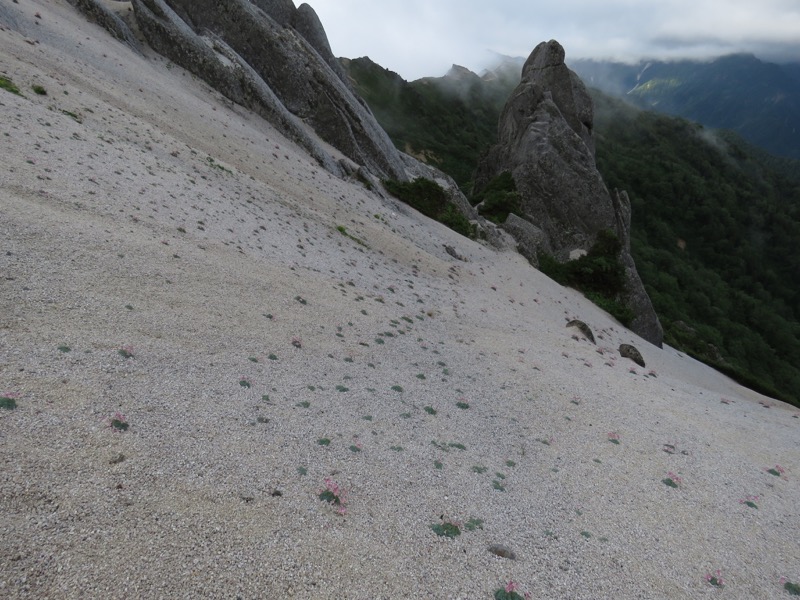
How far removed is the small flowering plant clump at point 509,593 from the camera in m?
6.84

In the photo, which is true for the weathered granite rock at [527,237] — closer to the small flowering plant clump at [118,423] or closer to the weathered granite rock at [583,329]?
the weathered granite rock at [583,329]

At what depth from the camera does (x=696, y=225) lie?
10894cm

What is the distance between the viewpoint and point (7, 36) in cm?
2073

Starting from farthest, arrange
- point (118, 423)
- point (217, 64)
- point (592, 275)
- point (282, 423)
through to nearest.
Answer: point (592, 275)
point (217, 64)
point (282, 423)
point (118, 423)

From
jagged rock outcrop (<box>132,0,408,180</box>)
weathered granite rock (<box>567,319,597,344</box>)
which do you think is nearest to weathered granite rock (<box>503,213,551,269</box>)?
jagged rock outcrop (<box>132,0,408,180</box>)

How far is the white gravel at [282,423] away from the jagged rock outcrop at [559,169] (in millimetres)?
29589

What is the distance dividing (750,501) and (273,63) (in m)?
38.7

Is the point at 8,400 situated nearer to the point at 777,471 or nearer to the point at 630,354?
the point at 777,471

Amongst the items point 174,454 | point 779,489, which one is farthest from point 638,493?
point 174,454

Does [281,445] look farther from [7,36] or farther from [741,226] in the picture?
[741,226]

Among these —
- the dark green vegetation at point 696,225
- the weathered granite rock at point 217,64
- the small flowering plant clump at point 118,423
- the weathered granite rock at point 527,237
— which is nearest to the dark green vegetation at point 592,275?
the dark green vegetation at point 696,225

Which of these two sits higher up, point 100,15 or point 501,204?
point 501,204

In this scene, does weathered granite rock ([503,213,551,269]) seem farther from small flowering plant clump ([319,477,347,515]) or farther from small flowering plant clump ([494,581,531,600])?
small flowering plant clump ([494,581,531,600])

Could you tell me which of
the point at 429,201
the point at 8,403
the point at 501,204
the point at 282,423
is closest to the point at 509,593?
the point at 282,423
